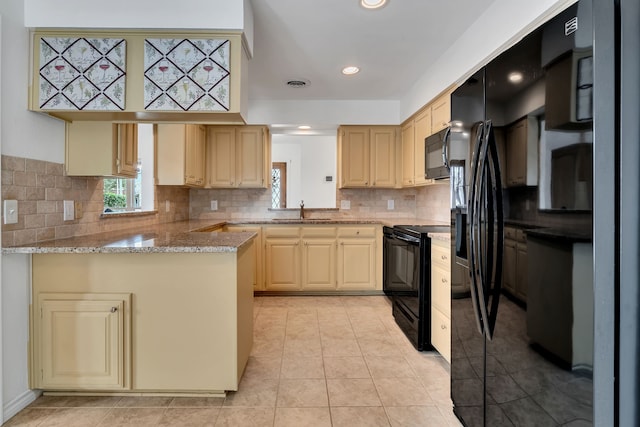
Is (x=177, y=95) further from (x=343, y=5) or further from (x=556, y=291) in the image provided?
(x=556, y=291)

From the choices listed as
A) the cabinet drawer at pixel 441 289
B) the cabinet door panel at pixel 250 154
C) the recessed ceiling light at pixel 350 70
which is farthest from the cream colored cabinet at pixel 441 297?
the cabinet door panel at pixel 250 154

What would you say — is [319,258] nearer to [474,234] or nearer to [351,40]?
[351,40]

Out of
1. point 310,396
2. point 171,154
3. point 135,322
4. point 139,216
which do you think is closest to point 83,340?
point 135,322

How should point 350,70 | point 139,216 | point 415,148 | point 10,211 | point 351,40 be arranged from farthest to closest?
1. point 415,148
2. point 350,70
3. point 139,216
4. point 351,40
5. point 10,211

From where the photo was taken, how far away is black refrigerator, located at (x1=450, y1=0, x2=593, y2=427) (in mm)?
965

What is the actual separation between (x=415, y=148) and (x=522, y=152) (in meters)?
2.67

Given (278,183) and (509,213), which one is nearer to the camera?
(509,213)

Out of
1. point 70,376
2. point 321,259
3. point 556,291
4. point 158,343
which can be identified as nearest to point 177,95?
point 158,343

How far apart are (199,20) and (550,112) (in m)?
1.91

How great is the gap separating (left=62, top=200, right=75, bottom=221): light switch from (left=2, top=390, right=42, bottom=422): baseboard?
3.34ft

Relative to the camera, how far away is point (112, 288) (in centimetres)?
189

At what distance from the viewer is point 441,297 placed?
2393mm

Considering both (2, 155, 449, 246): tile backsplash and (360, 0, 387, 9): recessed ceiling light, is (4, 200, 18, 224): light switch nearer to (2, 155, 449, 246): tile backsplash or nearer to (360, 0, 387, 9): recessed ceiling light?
(2, 155, 449, 246): tile backsplash

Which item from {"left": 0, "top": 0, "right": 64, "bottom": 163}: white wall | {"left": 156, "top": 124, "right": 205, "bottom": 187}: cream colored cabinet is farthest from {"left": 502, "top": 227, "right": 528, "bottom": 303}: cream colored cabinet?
{"left": 156, "top": 124, "right": 205, "bottom": 187}: cream colored cabinet
